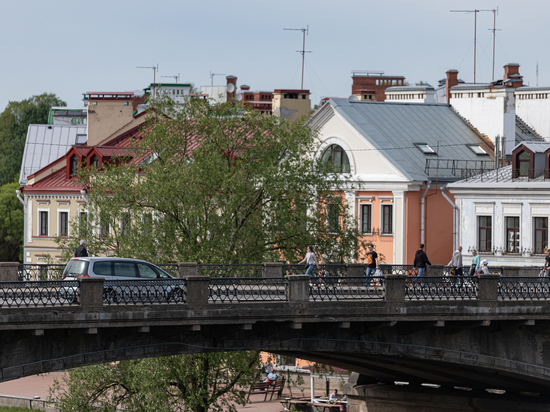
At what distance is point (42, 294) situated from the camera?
26156mm

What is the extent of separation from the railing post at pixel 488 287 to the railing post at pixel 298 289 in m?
5.51

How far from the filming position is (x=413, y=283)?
102 feet

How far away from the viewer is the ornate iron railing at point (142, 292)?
26.5 m

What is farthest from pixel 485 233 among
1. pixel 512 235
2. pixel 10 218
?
pixel 10 218

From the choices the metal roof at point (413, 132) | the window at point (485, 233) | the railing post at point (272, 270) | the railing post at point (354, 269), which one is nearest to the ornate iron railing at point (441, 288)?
the railing post at point (354, 269)

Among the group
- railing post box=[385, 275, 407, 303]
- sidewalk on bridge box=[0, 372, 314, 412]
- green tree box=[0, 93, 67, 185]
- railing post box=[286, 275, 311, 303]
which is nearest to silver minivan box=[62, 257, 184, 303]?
railing post box=[286, 275, 311, 303]

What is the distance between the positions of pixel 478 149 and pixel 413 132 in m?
3.38

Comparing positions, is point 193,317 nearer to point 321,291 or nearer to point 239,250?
point 321,291

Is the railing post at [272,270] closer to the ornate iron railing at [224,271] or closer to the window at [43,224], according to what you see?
the ornate iron railing at [224,271]

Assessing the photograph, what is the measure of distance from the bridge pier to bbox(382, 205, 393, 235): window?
32.5 feet

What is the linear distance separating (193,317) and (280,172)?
16.4 m

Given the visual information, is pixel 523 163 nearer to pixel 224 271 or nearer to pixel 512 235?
pixel 512 235

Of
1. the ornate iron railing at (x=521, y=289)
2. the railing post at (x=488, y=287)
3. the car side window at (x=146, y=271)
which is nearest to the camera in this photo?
the car side window at (x=146, y=271)

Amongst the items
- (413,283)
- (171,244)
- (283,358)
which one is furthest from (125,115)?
(413,283)
